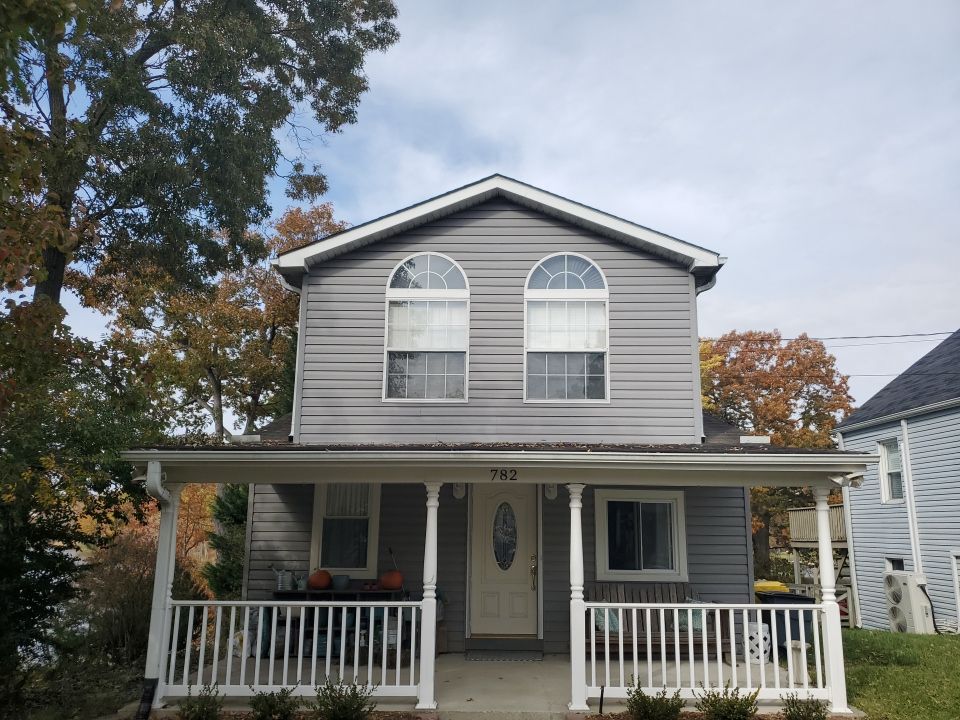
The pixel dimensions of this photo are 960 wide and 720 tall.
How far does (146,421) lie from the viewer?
11867 millimetres

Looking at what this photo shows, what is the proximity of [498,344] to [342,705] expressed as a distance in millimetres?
5051

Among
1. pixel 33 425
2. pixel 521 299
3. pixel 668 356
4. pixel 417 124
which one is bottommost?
pixel 33 425

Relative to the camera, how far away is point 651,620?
8945 mm

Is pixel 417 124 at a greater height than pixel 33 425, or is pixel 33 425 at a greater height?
pixel 417 124

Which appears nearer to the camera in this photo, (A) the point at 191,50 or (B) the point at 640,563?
(B) the point at 640,563

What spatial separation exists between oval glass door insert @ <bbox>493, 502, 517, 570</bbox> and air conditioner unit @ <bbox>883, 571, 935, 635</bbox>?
34.0 feet

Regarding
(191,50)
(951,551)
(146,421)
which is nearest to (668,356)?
(146,421)

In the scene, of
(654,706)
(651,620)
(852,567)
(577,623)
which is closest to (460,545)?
(651,620)

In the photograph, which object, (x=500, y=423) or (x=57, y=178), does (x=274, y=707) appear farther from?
(x=57, y=178)

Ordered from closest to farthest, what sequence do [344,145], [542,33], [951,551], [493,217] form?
1. [493,217]
2. [951,551]
3. [542,33]
4. [344,145]

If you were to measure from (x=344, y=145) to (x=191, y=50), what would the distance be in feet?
20.4

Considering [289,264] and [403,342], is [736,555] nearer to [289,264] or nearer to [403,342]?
[403,342]

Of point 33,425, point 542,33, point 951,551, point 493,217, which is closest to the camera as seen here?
point 33,425

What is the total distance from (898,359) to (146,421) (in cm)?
3453
